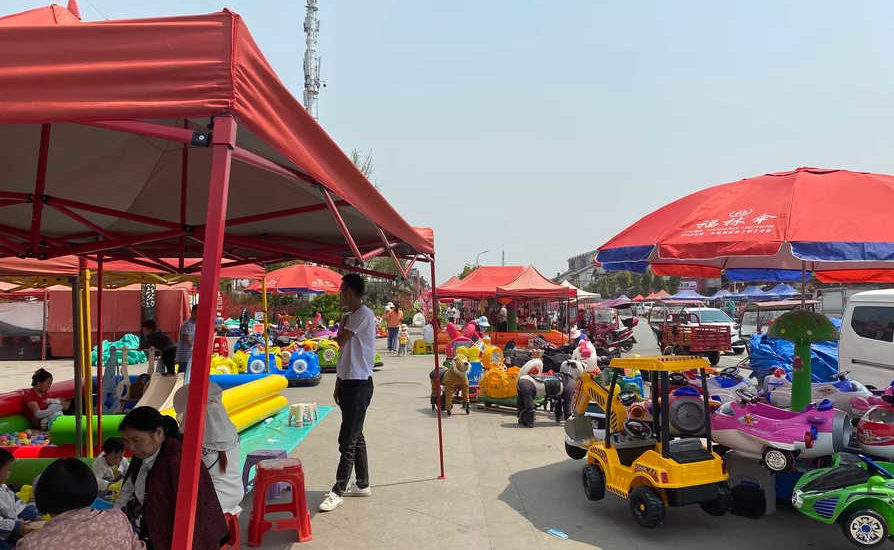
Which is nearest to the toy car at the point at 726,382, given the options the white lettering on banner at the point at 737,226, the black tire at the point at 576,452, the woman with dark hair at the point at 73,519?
the black tire at the point at 576,452

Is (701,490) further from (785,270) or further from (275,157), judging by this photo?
(785,270)

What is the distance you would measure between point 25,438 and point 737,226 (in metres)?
8.22

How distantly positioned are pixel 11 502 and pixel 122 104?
3.65m

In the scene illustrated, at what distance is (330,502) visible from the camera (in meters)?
5.35

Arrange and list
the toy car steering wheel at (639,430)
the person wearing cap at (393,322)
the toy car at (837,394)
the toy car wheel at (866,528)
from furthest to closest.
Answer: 1. the person wearing cap at (393,322)
2. the toy car at (837,394)
3. the toy car steering wheel at (639,430)
4. the toy car wheel at (866,528)

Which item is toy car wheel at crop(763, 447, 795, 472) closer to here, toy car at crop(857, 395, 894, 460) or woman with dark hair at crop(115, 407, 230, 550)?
toy car at crop(857, 395, 894, 460)

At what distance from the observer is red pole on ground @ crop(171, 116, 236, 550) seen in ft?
6.55

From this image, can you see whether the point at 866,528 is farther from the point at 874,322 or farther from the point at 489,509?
the point at 874,322

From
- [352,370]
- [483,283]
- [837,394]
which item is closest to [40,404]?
[352,370]

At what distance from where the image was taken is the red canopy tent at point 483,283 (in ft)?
68.9

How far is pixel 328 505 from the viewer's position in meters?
5.32

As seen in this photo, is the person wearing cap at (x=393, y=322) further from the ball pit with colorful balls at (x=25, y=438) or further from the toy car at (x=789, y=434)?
the toy car at (x=789, y=434)

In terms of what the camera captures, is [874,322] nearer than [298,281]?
Yes

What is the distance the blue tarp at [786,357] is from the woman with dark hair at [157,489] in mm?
9879
